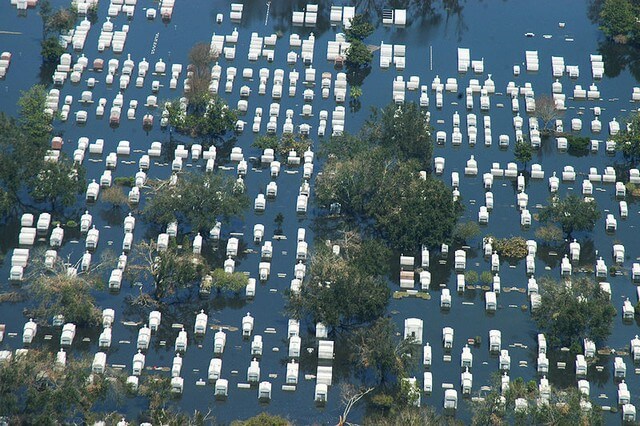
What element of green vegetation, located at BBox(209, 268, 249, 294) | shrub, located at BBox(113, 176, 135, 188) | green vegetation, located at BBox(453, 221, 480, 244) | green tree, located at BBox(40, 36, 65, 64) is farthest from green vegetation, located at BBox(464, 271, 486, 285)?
green tree, located at BBox(40, 36, 65, 64)

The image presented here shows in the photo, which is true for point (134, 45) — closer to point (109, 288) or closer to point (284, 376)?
point (109, 288)

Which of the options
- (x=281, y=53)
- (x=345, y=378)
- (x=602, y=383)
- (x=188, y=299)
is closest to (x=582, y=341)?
(x=602, y=383)

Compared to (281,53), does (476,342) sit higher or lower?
lower

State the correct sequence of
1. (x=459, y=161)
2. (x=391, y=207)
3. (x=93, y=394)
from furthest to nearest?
(x=459, y=161), (x=391, y=207), (x=93, y=394)

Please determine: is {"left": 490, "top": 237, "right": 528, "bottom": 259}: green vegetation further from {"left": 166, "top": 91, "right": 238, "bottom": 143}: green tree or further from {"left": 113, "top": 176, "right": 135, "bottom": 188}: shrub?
{"left": 113, "top": 176, "right": 135, "bottom": 188}: shrub

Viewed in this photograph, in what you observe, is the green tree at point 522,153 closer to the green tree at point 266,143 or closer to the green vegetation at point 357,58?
the green vegetation at point 357,58

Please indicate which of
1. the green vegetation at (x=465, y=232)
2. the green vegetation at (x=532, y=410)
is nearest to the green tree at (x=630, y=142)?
the green vegetation at (x=465, y=232)

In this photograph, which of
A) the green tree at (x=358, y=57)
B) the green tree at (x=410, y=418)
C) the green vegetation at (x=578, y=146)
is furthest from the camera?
the green tree at (x=358, y=57)
